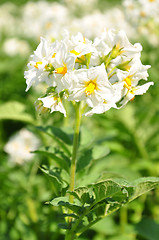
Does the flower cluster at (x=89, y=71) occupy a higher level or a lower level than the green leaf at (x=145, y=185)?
higher

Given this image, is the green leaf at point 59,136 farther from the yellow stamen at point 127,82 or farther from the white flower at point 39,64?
the yellow stamen at point 127,82

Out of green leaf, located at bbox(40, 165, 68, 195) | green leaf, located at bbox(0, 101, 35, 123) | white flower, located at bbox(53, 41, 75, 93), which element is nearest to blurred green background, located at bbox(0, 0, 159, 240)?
green leaf, located at bbox(0, 101, 35, 123)

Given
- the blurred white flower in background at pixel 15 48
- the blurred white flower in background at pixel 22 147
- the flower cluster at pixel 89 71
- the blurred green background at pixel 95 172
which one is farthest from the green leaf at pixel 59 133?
the blurred white flower in background at pixel 15 48

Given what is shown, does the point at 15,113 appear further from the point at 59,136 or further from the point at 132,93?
the point at 132,93

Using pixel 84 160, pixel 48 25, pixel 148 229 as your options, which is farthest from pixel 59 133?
pixel 48 25

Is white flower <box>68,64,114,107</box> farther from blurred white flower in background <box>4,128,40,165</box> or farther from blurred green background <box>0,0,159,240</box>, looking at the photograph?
blurred white flower in background <box>4,128,40,165</box>

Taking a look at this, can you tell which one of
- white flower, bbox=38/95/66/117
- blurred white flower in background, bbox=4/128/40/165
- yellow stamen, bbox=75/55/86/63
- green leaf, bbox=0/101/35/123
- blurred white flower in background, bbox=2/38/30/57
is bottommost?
white flower, bbox=38/95/66/117

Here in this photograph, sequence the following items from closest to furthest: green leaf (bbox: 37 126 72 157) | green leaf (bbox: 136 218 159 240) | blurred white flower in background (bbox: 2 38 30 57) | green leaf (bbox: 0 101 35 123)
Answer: green leaf (bbox: 37 126 72 157) → green leaf (bbox: 0 101 35 123) → green leaf (bbox: 136 218 159 240) → blurred white flower in background (bbox: 2 38 30 57)

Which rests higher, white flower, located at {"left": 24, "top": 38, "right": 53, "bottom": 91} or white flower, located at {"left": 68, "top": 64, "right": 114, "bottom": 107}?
white flower, located at {"left": 24, "top": 38, "right": 53, "bottom": 91}
